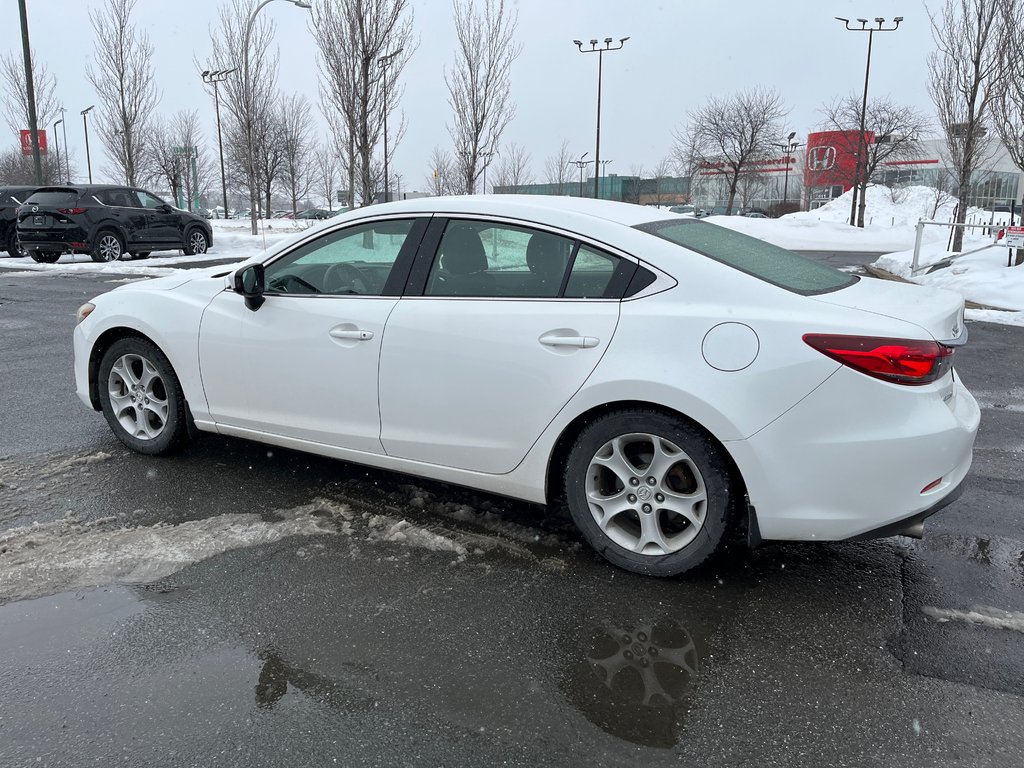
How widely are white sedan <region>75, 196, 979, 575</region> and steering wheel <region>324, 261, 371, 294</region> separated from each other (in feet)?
0.05

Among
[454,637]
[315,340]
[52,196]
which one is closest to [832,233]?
[52,196]

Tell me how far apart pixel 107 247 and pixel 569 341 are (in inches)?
725

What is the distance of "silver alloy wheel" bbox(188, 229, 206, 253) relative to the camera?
20.5 metres

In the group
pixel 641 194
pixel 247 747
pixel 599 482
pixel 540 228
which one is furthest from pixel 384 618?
pixel 641 194

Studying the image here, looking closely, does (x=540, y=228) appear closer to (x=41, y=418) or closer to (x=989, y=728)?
(x=989, y=728)

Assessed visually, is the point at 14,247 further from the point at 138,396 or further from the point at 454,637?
the point at 454,637

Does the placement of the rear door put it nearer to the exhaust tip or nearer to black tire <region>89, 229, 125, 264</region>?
the exhaust tip

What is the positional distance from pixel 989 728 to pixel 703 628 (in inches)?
35.8

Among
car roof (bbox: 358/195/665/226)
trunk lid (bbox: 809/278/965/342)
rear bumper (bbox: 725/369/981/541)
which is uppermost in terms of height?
car roof (bbox: 358/195/665/226)

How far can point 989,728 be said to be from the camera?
2.35 metres

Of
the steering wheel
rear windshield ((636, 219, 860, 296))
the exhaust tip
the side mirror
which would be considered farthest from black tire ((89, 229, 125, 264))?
the exhaust tip

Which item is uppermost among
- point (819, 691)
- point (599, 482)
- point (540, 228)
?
point (540, 228)

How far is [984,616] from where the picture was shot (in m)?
3.00

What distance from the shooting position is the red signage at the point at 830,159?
48688 millimetres
